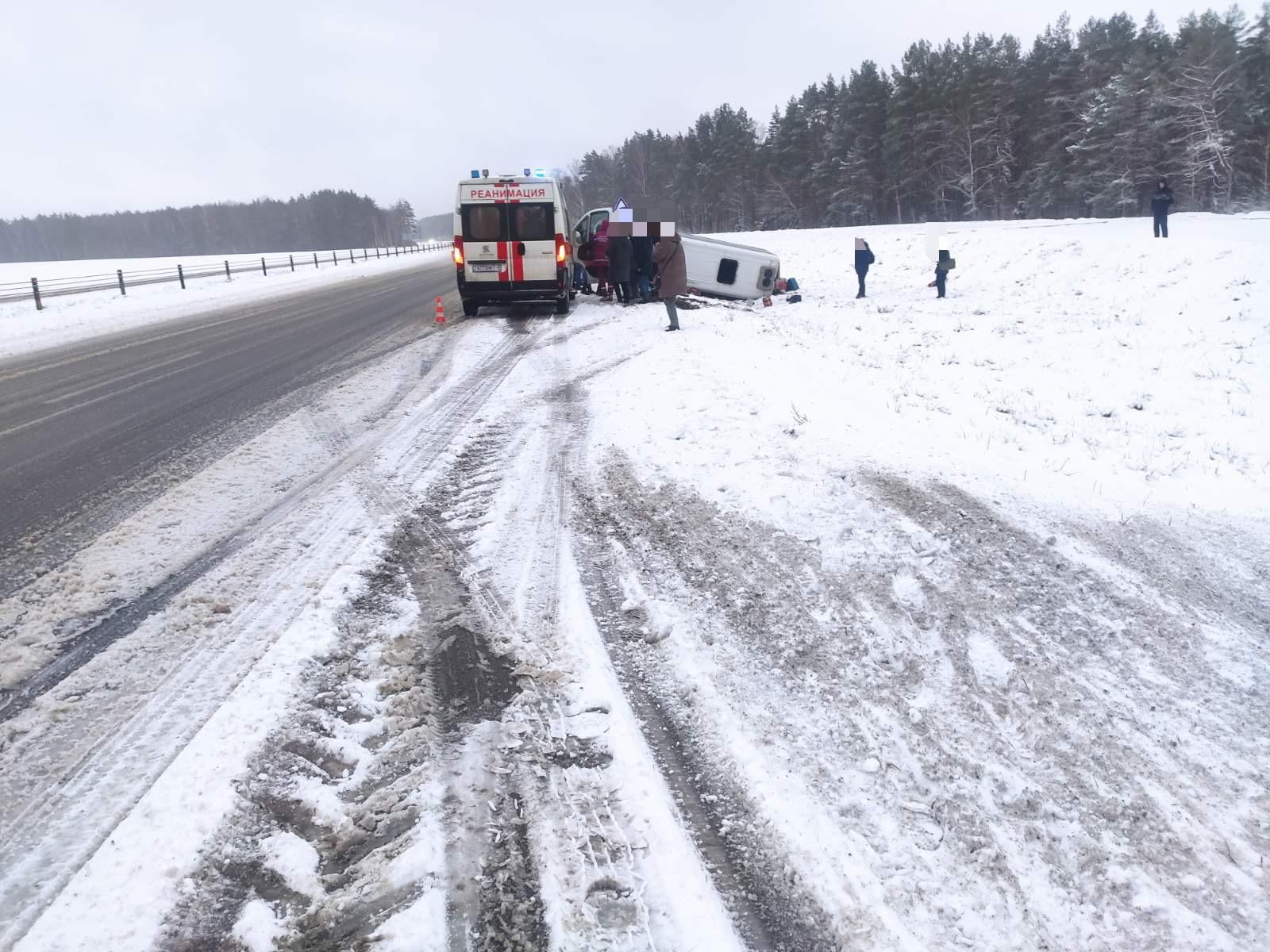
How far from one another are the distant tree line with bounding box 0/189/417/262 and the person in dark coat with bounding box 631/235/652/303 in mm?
137466

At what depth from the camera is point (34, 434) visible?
298 inches

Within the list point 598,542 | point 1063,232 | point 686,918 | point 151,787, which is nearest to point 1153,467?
point 598,542

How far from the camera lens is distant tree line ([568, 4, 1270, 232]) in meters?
42.1

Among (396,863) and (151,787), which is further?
(151,787)

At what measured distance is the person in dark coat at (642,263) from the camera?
631 inches

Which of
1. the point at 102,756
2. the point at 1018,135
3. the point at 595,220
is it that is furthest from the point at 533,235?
the point at 1018,135

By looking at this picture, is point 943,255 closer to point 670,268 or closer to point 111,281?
point 670,268

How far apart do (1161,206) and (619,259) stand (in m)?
14.6

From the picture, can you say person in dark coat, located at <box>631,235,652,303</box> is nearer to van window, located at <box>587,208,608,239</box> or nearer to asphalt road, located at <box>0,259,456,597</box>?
van window, located at <box>587,208,608,239</box>

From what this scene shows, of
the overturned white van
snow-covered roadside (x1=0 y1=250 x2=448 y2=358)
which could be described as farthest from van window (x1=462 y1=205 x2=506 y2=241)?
snow-covered roadside (x1=0 y1=250 x2=448 y2=358)

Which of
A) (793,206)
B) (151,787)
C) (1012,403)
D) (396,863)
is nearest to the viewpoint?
(396,863)

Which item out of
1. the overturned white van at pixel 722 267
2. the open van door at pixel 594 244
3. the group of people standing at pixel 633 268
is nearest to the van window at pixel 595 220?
the open van door at pixel 594 244

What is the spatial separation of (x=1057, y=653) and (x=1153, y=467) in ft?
11.6

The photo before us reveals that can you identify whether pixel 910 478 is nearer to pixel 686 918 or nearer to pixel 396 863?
pixel 686 918
